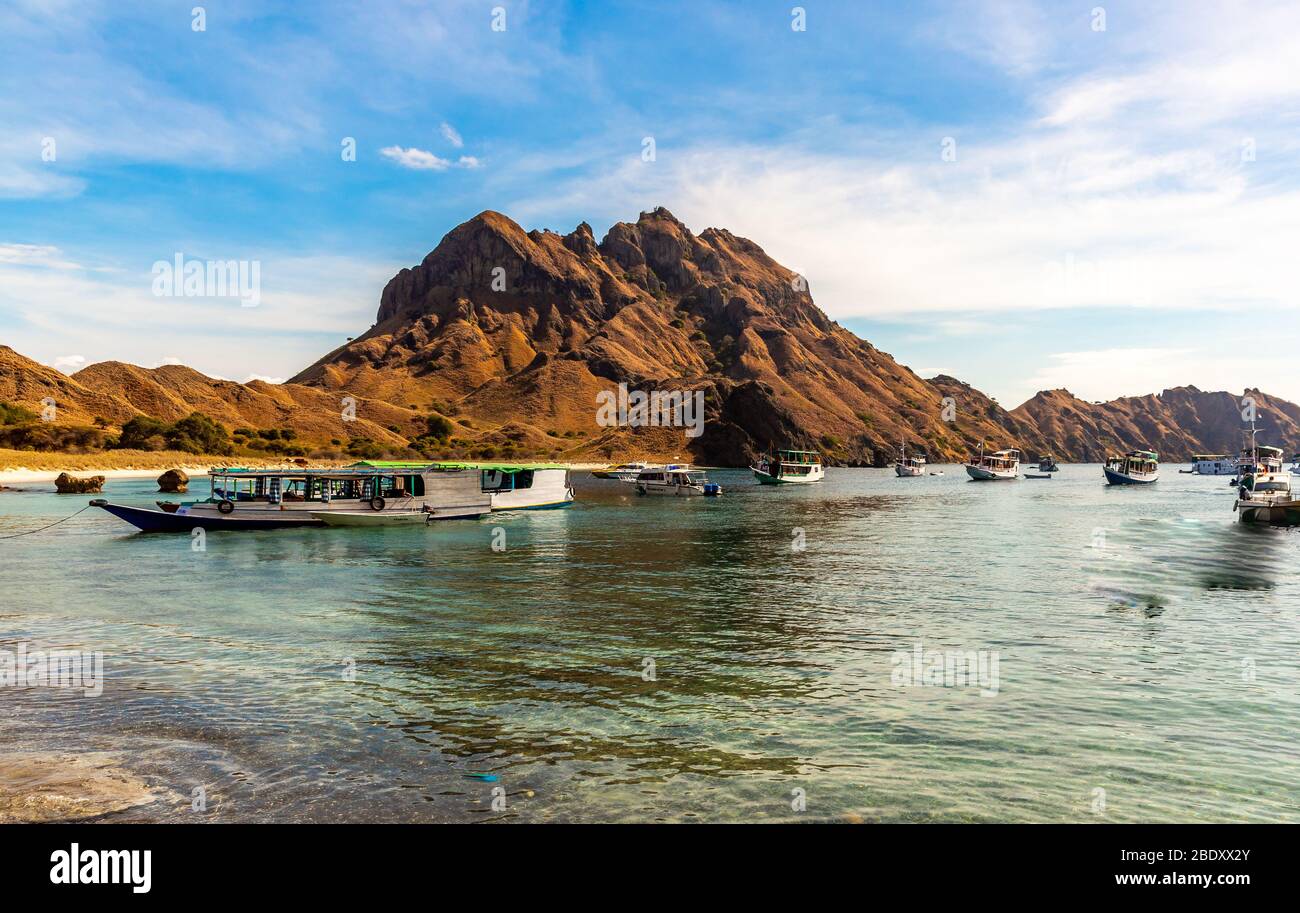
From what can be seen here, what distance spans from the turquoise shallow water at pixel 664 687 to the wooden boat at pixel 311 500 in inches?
434

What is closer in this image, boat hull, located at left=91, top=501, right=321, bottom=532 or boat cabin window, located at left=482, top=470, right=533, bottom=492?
boat hull, located at left=91, top=501, right=321, bottom=532

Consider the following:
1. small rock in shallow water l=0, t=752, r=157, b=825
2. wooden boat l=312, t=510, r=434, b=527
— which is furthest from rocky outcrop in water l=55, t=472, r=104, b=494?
small rock in shallow water l=0, t=752, r=157, b=825

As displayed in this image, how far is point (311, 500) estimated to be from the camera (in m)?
64.0

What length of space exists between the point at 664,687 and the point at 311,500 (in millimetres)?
52358

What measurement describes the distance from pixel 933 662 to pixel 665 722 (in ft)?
32.0

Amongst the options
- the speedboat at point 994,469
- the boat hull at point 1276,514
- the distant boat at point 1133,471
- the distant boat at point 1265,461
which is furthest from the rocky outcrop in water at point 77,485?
the distant boat at point 1133,471

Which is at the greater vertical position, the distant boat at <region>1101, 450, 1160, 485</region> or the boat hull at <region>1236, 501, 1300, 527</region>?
the distant boat at <region>1101, 450, 1160, 485</region>

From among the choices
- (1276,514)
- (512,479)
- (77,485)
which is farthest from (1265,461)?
(77,485)

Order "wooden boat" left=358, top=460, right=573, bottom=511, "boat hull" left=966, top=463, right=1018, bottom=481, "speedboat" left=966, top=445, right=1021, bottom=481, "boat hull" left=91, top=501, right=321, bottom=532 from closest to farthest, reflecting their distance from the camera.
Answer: "boat hull" left=91, top=501, right=321, bottom=532
"wooden boat" left=358, top=460, right=573, bottom=511
"boat hull" left=966, top=463, right=1018, bottom=481
"speedboat" left=966, top=445, right=1021, bottom=481

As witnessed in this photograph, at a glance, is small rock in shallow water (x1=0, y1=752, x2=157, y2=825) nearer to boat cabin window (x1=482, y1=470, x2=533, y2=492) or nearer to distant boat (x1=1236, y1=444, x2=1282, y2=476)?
boat cabin window (x1=482, y1=470, x2=533, y2=492)

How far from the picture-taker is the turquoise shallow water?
1338 centimetres

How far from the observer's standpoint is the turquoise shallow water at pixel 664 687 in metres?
13.4

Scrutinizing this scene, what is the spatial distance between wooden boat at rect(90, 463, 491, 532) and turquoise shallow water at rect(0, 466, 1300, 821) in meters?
11.0
